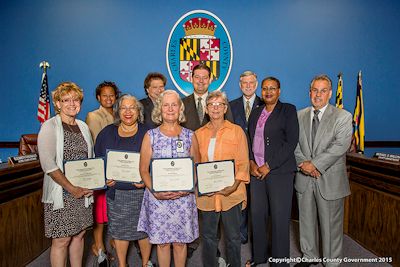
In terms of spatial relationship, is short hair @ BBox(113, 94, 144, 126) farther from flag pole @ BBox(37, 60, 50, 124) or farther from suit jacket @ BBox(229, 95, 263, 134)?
flag pole @ BBox(37, 60, 50, 124)

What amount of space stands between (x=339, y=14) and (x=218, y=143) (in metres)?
3.51

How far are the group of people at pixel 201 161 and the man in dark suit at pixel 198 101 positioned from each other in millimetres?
→ 13

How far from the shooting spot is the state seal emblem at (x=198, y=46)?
14.8 feet

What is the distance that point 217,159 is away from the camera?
221 centimetres

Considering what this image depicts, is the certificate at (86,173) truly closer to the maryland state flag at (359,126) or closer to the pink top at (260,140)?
the pink top at (260,140)

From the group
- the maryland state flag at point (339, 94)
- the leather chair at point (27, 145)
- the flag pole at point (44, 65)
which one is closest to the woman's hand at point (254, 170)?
the maryland state flag at point (339, 94)

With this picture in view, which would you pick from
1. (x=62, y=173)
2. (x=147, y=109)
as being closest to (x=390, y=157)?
(x=147, y=109)

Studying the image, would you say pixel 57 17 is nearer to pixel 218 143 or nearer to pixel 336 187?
pixel 218 143

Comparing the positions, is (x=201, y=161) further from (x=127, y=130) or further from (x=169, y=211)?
(x=127, y=130)

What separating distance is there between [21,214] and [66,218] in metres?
0.97

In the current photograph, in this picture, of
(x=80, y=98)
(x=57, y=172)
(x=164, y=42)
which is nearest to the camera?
(x=57, y=172)

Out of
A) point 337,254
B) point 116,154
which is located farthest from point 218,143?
point 337,254

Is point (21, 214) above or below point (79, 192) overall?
below

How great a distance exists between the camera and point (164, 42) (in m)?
4.52
